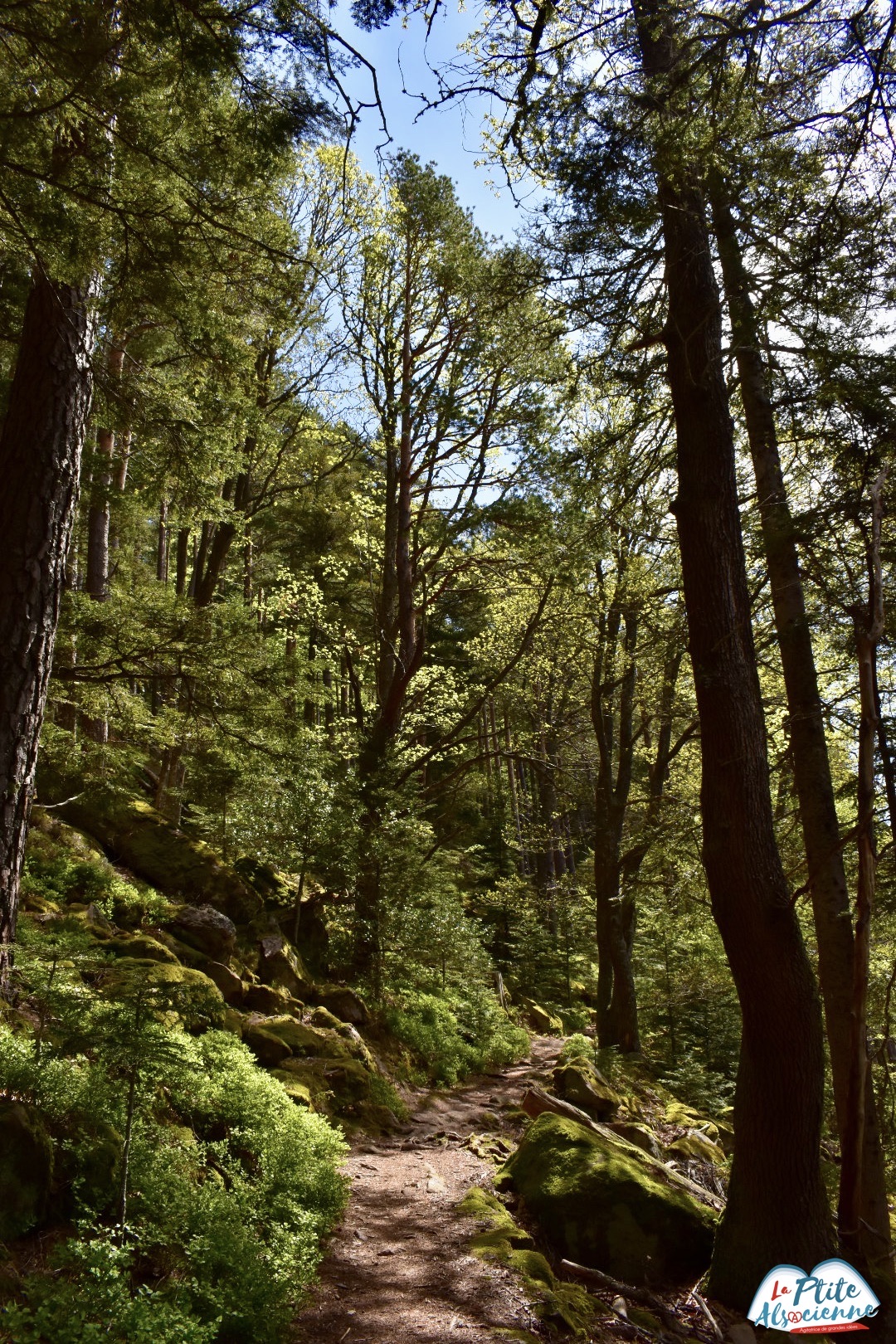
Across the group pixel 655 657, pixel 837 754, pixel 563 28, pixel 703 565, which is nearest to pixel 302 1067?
pixel 703 565

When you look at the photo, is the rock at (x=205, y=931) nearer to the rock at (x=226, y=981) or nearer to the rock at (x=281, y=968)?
the rock at (x=226, y=981)

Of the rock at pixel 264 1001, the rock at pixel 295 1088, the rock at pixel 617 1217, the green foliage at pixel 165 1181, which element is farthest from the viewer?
the rock at pixel 264 1001

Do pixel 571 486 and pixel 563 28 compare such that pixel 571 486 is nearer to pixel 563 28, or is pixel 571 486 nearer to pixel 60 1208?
pixel 563 28

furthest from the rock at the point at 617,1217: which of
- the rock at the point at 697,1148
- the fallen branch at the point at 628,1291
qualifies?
the rock at the point at 697,1148

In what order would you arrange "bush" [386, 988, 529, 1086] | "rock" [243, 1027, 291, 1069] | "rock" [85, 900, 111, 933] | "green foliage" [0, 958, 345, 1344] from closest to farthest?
"green foliage" [0, 958, 345, 1344] < "rock" [243, 1027, 291, 1069] < "rock" [85, 900, 111, 933] < "bush" [386, 988, 529, 1086]

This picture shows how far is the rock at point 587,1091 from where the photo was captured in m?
8.24

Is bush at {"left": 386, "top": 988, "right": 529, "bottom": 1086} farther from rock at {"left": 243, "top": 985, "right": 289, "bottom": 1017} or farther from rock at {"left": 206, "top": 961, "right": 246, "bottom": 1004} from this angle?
rock at {"left": 206, "top": 961, "right": 246, "bottom": 1004}

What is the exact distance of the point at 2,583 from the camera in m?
5.01

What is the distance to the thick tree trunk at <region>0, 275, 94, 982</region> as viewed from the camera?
485cm

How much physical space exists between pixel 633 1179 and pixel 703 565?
4.28 meters

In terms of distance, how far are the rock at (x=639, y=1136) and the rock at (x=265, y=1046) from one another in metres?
3.28

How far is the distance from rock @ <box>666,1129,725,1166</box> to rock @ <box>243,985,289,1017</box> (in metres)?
4.30

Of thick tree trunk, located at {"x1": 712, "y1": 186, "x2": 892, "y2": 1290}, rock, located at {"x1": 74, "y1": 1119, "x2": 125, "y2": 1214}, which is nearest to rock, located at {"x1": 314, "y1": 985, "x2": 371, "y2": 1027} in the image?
thick tree trunk, located at {"x1": 712, "y1": 186, "x2": 892, "y2": 1290}

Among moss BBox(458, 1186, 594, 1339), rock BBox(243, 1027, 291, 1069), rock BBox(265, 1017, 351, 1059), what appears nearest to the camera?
moss BBox(458, 1186, 594, 1339)
